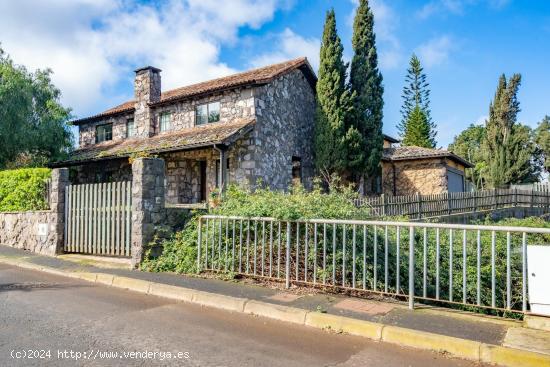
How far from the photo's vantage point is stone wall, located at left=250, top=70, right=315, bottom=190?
16.1m

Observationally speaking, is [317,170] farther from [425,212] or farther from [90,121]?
[90,121]

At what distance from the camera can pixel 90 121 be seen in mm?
22453

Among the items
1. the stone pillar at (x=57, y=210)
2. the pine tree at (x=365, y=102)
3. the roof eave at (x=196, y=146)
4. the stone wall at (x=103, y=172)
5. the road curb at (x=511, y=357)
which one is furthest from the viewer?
the pine tree at (x=365, y=102)

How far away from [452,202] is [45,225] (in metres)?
16.0

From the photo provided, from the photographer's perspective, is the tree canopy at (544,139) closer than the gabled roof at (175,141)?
No

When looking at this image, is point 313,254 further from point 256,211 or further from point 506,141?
point 506,141

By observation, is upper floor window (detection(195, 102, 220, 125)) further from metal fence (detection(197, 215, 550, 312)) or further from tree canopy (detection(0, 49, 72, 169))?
metal fence (detection(197, 215, 550, 312))

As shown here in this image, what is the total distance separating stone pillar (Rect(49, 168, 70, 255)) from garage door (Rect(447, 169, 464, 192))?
19.0 metres

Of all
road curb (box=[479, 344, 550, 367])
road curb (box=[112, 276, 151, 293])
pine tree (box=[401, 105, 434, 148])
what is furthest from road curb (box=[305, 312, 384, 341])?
pine tree (box=[401, 105, 434, 148])

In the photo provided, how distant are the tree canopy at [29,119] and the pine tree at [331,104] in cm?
1283

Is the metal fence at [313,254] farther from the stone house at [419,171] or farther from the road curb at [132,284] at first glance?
the stone house at [419,171]

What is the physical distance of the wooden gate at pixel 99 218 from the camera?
888 cm

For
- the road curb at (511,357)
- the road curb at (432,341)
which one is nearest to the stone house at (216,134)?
the road curb at (432,341)

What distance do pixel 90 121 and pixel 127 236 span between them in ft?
53.8
